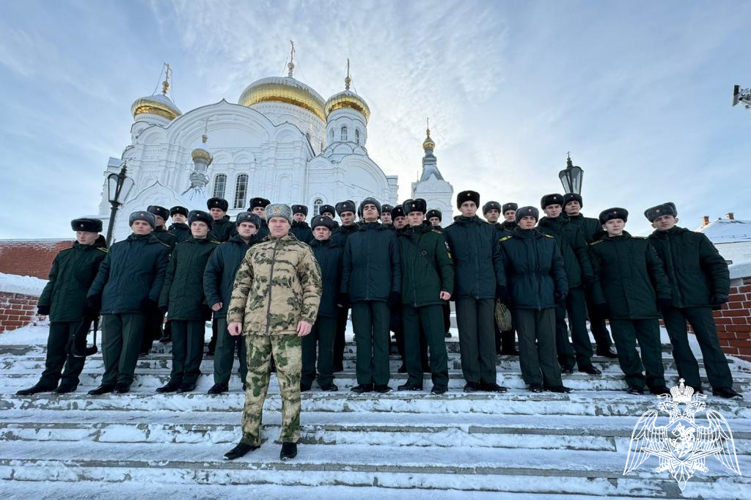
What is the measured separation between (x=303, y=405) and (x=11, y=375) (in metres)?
3.90

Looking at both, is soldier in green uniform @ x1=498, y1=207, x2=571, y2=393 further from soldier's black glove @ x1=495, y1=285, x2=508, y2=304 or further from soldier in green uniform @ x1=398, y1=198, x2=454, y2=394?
soldier in green uniform @ x1=398, y1=198, x2=454, y2=394

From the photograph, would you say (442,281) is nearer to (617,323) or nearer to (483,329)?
(483,329)

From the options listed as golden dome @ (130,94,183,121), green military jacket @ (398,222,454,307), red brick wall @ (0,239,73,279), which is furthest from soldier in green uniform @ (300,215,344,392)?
golden dome @ (130,94,183,121)

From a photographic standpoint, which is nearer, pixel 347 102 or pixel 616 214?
pixel 616 214

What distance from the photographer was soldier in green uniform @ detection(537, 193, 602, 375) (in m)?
4.02

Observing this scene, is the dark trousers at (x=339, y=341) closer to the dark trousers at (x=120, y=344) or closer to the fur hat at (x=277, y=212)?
the fur hat at (x=277, y=212)

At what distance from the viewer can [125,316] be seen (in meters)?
3.81

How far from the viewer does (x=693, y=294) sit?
3.58 meters

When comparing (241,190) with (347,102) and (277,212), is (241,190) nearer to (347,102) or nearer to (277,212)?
(347,102)

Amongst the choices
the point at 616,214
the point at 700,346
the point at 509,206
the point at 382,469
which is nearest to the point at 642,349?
the point at 700,346

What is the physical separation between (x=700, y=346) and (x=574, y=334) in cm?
110

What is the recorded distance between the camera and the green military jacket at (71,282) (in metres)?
3.90

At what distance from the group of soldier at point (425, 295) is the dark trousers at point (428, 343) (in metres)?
0.01

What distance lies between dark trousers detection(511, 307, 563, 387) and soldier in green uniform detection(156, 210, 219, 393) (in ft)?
11.4
